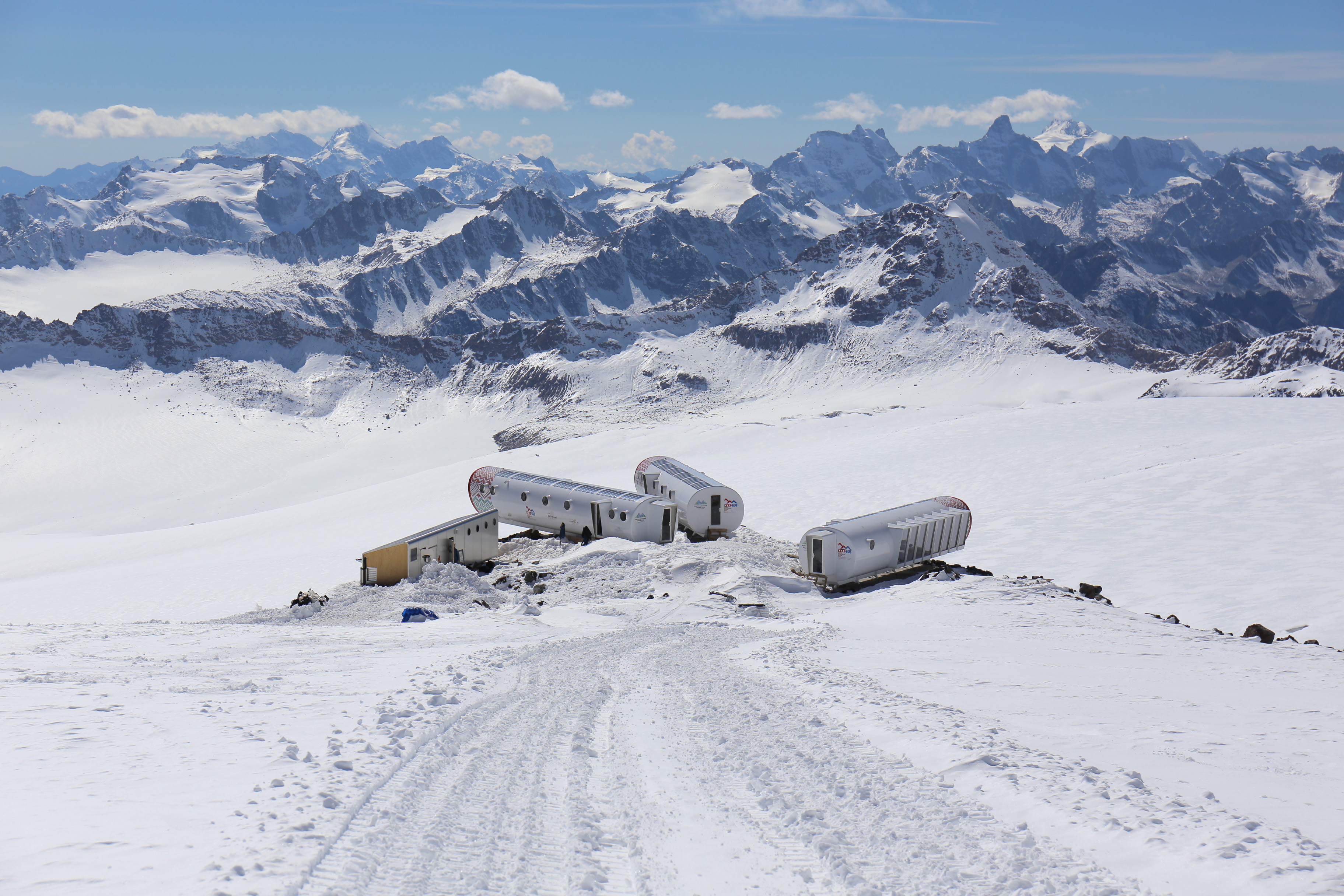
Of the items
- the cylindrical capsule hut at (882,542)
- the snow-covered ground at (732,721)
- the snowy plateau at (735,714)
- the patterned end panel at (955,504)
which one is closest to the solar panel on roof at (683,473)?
the snow-covered ground at (732,721)

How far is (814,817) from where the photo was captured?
10484 mm

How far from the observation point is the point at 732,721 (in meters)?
14.6

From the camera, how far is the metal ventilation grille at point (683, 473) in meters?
44.6

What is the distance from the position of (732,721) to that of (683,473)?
33.0 metres

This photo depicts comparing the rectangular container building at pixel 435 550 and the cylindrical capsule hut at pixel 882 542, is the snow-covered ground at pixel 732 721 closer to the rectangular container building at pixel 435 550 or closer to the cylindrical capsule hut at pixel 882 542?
the cylindrical capsule hut at pixel 882 542

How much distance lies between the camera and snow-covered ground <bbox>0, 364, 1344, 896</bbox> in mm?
9141

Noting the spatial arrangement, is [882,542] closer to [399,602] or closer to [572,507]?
[572,507]

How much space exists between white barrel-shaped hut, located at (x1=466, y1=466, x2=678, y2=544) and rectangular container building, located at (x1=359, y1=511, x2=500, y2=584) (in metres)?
2.45

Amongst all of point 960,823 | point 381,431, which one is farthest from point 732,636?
point 381,431

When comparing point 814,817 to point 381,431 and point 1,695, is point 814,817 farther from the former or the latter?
point 381,431

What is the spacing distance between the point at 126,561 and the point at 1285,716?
76.1 meters

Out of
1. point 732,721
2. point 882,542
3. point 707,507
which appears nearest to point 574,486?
point 707,507

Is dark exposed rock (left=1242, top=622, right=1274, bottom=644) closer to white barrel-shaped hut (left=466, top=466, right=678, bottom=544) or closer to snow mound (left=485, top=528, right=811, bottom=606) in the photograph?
snow mound (left=485, top=528, right=811, bottom=606)

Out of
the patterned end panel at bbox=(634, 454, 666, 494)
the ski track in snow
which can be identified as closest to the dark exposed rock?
the ski track in snow
